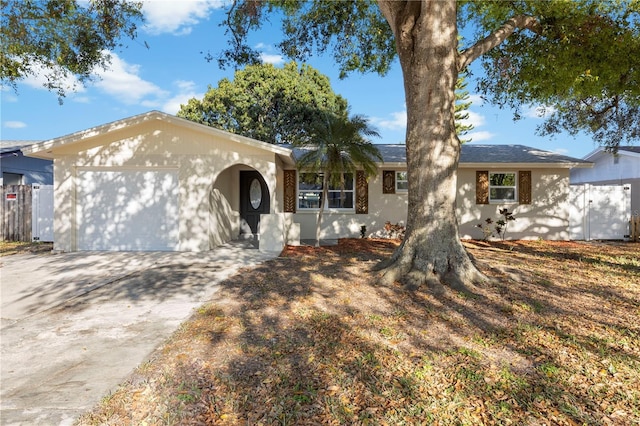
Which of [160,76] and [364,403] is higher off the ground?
[160,76]

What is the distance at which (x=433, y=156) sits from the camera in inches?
244

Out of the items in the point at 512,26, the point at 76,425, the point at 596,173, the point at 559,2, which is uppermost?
the point at 559,2

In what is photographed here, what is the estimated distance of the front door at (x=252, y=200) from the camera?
1356cm

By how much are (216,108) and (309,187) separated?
15146 millimetres

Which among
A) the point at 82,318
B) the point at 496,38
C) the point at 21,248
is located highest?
the point at 496,38

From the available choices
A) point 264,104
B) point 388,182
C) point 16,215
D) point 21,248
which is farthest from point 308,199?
point 264,104

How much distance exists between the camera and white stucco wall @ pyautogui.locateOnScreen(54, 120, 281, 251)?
10.2m

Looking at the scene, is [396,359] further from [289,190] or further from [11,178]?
[11,178]

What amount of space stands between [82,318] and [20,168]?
50.2 feet

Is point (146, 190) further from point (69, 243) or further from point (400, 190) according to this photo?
point (400, 190)

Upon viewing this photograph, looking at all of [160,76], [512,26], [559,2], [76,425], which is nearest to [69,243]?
[160,76]

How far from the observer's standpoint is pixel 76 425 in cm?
248

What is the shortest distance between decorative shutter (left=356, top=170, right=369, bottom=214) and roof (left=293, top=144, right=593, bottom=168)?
1029 millimetres

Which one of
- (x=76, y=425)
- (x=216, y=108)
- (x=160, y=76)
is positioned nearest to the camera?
(x=76, y=425)
